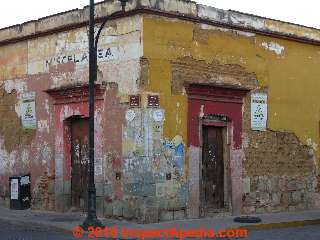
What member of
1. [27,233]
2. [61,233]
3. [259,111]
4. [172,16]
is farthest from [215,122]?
[27,233]

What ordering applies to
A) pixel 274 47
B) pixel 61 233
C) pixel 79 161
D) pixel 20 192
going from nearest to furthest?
pixel 61 233 < pixel 79 161 < pixel 20 192 < pixel 274 47

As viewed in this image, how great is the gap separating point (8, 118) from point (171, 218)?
21.0 ft

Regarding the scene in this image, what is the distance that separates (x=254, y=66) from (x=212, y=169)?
3112 millimetres

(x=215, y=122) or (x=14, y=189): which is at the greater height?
(x=215, y=122)

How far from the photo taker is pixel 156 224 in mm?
13531

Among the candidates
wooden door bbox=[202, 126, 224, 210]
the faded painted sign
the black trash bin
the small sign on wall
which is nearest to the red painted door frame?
wooden door bbox=[202, 126, 224, 210]

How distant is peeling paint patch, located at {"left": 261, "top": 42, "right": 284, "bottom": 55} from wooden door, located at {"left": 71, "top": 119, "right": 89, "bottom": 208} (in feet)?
17.8

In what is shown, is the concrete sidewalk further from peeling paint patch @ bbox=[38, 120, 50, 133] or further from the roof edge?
the roof edge

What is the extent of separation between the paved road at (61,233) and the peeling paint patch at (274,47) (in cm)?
517

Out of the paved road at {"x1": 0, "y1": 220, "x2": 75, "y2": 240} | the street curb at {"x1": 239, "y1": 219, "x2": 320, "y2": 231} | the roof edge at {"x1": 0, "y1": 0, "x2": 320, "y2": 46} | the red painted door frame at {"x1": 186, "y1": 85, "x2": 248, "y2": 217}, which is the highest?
the roof edge at {"x1": 0, "y1": 0, "x2": 320, "y2": 46}

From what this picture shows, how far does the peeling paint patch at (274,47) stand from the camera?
16.8m

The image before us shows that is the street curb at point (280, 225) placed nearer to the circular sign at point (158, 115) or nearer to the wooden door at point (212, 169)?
the wooden door at point (212, 169)

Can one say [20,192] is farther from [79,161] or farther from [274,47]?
[274,47]

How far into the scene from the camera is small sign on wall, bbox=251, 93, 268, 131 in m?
16.4
